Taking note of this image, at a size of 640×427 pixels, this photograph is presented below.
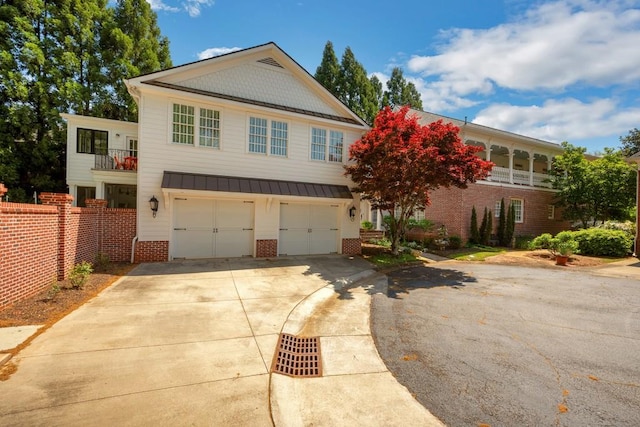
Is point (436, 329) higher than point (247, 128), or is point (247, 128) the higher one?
point (247, 128)

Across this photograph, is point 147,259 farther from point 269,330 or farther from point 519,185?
point 519,185

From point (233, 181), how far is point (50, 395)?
8.82 m

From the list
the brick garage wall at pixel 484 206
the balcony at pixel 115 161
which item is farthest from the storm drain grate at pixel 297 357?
the brick garage wall at pixel 484 206

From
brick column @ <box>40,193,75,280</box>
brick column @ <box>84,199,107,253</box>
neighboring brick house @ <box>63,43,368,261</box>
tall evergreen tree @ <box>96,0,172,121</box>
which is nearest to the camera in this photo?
brick column @ <box>40,193,75,280</box>

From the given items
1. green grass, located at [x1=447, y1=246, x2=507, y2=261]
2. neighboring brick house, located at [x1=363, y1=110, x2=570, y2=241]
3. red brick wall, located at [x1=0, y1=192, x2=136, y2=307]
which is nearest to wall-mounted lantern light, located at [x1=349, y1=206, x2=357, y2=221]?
green grass, located at [x1=447, y1=246, x2=507, y2=261]

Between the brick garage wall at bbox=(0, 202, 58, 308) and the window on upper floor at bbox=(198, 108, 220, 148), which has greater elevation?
the window on upper floor at bbox=(198, 108, 220, 148)

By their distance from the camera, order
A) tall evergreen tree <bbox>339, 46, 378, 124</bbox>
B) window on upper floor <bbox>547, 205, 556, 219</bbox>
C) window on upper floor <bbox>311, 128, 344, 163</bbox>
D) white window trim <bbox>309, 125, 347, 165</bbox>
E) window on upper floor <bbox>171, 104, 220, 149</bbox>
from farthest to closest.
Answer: tall evergreen tree <bbox>339, 46, 378, 124</bbox> → window on upper floor <bbox>547, 205, 556, 219</bbox> → window on upper floor <bbox>311, 128, 344, 163</bbox> → white window trim <bbox>309, 125, 347, 165</bbox> → window on upper floor <bbox>171, 104, 220, 149</bbox>

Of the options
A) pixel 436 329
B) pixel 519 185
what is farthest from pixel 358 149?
pixel 519 185

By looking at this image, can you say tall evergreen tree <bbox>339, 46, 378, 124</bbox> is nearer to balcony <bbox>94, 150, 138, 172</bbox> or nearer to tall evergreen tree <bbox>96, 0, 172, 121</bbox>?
tall evergreen tree <bbox>96, 0, 172, 121</bbox>

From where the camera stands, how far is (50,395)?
3217mm

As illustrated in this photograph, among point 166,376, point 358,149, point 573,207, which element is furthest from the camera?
point 573,207

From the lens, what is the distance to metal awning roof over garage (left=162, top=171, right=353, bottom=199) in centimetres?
1047

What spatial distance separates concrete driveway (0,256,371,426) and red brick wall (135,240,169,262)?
2982 millimetres

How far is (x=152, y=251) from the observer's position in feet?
34.8
